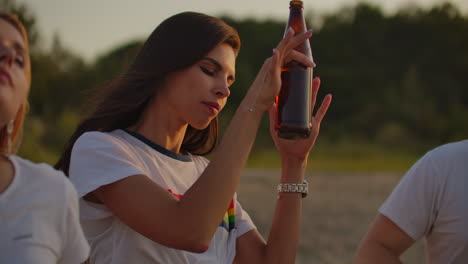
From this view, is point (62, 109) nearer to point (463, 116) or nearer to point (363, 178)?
point (363, 178)

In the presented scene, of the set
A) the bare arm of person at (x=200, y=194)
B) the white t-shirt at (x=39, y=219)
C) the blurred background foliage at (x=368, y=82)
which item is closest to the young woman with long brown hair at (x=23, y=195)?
the white t-shirt at (x=39, y=219)

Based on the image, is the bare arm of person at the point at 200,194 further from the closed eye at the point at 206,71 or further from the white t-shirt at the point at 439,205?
the white t-shirt at the point at 439,205

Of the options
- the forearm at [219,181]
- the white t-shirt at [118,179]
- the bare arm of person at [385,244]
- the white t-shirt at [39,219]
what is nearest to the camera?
the white t-shirt at [39,219]

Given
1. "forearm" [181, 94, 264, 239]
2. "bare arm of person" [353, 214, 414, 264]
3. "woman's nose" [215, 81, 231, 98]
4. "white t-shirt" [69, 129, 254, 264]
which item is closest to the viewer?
"forearm" [181, 94, 264, 239]

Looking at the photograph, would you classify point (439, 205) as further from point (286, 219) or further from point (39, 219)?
point (39, 219)

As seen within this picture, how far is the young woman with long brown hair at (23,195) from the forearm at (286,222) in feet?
3.65

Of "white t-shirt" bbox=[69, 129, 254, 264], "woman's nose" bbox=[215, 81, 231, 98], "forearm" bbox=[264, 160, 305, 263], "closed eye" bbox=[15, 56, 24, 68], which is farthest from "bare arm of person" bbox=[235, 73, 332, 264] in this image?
"closed eye" bbox=[15, 56, 24, 68]

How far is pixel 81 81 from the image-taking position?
31.2 meters

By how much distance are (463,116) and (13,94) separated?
31808 millimetres

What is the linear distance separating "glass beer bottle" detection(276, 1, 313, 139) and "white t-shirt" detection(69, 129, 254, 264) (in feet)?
1.53

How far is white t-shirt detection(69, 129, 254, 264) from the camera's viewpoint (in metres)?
2.01

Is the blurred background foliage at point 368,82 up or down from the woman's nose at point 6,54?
down

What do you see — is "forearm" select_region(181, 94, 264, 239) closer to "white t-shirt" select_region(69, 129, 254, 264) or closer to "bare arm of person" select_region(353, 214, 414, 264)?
"white t-shirt" select_region(69, 129, 254, 264)

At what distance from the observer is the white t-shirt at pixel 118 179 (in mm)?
2010
